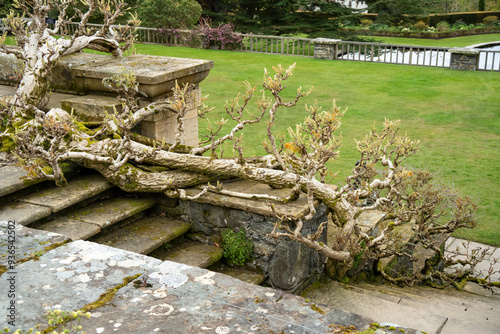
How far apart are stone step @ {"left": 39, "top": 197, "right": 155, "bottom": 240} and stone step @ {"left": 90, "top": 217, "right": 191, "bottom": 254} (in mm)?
102

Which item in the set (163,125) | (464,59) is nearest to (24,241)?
(163,125)

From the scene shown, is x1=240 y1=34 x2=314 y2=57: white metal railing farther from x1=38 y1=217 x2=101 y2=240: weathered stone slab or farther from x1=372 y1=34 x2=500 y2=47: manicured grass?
x1=38 y1=217 x2=101 y2=240: weathered stone slab

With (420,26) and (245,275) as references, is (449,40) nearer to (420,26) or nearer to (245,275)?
(420,26)

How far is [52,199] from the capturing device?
4371 millimetres

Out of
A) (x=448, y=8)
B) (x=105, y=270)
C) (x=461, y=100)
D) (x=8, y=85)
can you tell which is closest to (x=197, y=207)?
(x=105, y=270)

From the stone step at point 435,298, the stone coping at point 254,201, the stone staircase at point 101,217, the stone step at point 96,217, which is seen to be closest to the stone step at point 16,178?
A: the stone staircase at point 101,217

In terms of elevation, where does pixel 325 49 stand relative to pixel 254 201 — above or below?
above

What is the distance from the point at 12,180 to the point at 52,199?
37 cm

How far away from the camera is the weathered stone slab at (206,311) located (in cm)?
216

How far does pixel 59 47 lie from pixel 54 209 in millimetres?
2001

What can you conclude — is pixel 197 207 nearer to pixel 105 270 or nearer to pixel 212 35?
pixel 105 270

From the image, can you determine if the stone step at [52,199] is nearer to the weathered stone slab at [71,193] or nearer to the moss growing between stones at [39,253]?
the weathered stone slab at [71,193]

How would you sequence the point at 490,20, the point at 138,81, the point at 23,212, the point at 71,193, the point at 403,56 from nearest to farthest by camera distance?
the point at 23,212
the point at 71,193
the point at 138,81
the point at 403,56
the point at 490,20

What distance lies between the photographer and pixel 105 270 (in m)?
2.63
